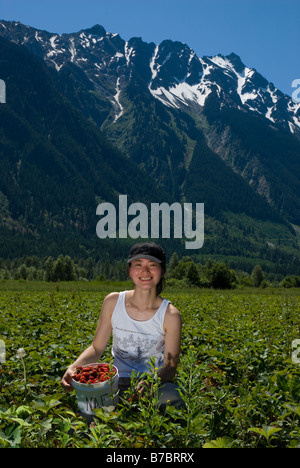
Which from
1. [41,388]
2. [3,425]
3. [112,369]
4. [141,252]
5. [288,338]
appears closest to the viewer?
[3,425]

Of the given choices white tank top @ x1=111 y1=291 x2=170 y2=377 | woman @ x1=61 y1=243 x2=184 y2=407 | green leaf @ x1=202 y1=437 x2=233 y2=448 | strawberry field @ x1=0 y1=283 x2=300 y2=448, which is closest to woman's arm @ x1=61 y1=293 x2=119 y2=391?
woman @ x1=61 y1=243 x2=184 y2=407

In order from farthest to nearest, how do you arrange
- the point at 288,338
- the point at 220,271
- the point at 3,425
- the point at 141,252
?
the point at 220,271, the point at 288,338, the point at 141,252, the point at 3,425

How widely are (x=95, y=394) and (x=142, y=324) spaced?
1298 mm

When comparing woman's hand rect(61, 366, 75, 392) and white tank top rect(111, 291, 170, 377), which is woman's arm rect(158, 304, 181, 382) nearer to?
white tank top rect(111, 291, 170, 377)

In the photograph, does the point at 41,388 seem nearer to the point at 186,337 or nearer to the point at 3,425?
the point at 3,425

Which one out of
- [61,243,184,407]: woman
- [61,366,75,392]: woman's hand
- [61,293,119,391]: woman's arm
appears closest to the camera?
[61,366,75,392]: woman's hand

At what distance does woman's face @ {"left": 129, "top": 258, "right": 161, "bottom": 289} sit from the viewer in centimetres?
578

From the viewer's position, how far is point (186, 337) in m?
11.8

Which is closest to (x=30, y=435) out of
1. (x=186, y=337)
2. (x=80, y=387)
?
(x=80, y=387)

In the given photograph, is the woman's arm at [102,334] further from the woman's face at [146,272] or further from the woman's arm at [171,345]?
the woman's arm at [171,345]

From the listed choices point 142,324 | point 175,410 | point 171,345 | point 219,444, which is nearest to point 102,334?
point 142,324

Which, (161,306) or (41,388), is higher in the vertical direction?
(161,306)

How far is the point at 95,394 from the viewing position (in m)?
4.86

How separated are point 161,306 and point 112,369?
1.21m
